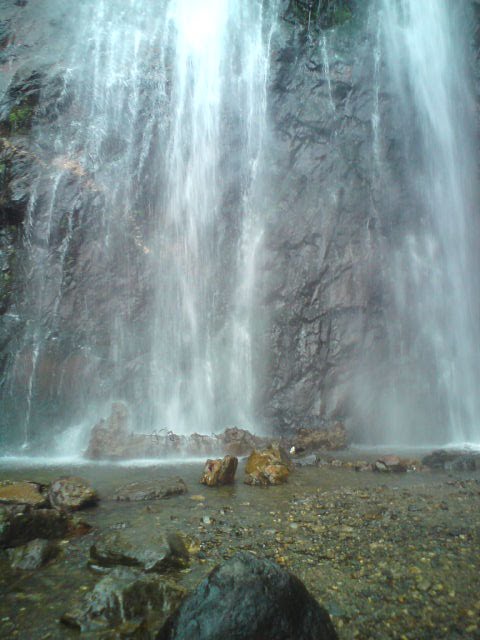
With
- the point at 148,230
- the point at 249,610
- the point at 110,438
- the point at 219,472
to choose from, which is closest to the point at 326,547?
the point at 249,610

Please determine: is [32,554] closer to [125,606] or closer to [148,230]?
[125,606]

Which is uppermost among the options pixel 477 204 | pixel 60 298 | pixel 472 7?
pixel 472 7

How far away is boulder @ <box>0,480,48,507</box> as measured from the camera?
19.0 feet

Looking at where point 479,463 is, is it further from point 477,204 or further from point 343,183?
point 477,204

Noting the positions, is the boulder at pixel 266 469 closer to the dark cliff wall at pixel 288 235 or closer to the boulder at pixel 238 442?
the boulder at pixel 238 442

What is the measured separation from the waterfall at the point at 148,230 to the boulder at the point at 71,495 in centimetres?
897

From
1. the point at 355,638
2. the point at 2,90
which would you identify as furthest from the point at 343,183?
the point at 355,638

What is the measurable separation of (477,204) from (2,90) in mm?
23694

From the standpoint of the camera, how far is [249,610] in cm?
265

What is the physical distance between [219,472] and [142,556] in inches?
151

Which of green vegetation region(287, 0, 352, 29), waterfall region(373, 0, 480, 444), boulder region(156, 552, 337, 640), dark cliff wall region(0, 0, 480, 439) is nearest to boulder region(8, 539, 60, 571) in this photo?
boulder region(156, 552, 337, 640)

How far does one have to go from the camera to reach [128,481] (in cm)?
841

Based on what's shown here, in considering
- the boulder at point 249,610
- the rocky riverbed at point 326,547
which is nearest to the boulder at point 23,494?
the rocky riverbed at point 326,547

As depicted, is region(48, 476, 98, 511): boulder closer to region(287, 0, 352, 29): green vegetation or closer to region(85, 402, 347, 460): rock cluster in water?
region(85, 402, 347, 460): rock cluster in water
